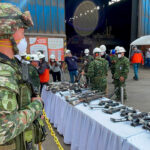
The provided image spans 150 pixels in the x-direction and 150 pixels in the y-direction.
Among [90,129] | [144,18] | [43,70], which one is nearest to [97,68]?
[43,70]

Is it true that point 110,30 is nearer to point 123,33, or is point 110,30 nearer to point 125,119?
point 123,33

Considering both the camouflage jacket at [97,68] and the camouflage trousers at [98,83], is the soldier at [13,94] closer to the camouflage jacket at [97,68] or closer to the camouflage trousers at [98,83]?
the camouflage jacket at [97,68]

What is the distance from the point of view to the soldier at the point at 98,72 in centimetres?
412

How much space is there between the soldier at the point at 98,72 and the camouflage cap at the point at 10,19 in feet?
10.3

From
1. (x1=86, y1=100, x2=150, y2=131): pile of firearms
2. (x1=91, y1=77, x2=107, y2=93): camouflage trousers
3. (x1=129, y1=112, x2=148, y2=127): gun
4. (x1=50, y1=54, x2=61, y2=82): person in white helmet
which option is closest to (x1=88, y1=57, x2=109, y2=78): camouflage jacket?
(x1=91, y1=77, x2=107, y2=93): camouflage trousers

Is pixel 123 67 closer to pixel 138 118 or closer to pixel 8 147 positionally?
pixel 138 118

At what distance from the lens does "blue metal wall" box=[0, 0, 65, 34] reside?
32.6 ft

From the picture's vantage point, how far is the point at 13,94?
2.92ft

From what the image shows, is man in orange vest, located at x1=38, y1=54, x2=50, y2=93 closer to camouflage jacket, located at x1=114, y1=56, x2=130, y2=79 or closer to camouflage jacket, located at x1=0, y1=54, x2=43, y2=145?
camouflage jacket, located at x1=114, y1=56, x2=130, y2=79

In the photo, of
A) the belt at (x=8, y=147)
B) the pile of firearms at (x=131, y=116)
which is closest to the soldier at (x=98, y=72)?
the pile of firearms at (x=131, y=116)

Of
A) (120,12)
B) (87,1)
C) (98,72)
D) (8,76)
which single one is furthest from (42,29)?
(120,12)

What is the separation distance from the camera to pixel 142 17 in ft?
47.1

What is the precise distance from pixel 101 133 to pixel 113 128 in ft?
0.69

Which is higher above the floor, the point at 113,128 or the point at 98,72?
the point at 98,72
